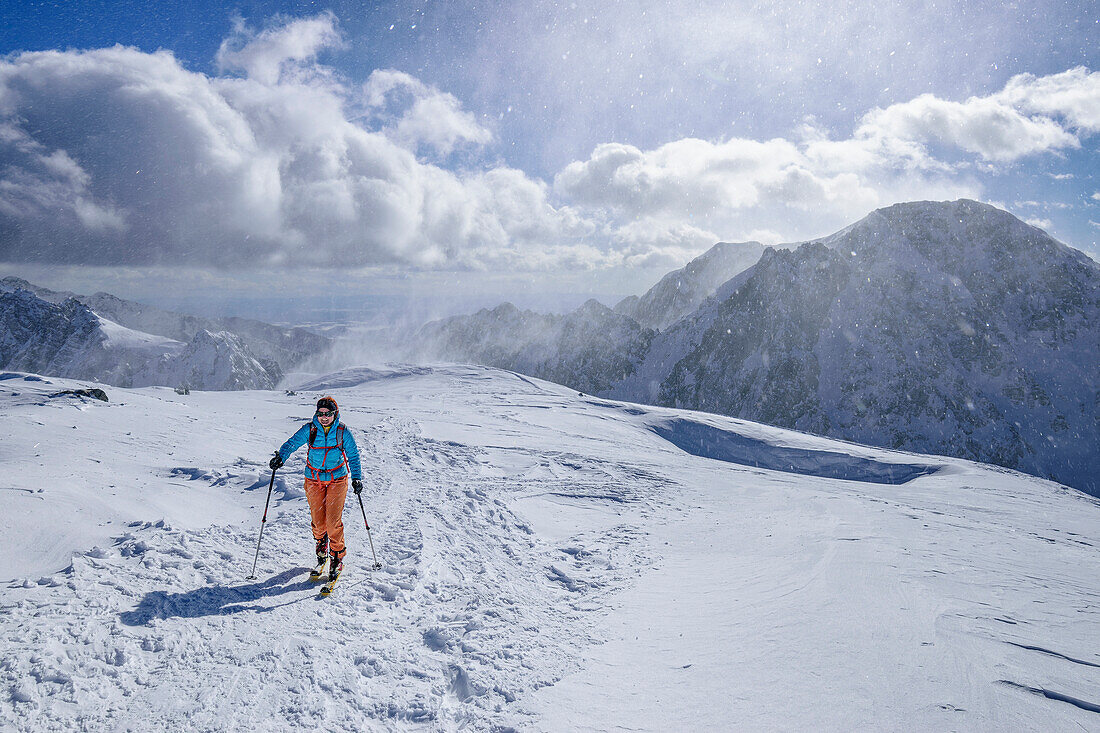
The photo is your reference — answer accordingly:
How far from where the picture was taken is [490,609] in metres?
6.59

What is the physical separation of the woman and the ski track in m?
0.51

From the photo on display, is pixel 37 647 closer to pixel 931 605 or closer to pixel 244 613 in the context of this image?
pixel 244 613

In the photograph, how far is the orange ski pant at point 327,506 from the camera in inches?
281

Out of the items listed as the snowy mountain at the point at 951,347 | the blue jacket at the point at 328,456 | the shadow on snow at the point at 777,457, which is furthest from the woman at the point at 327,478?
the snowy mountain at the point at 951,347

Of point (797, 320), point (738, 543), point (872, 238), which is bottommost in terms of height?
point (738, 543)

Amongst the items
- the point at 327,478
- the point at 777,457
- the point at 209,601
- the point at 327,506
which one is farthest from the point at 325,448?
the point at 777,457

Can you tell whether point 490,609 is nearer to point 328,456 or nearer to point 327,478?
point 327,478

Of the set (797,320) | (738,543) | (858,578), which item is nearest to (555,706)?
(858,578)

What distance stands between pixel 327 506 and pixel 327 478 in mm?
410

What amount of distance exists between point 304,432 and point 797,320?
218537mm

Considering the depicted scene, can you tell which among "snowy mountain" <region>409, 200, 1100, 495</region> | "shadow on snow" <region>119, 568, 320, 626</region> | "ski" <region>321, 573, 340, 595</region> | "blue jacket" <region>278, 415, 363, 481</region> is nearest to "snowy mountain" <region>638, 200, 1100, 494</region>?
"snowy mountain" <region>409, 200, 1100, 495</region>

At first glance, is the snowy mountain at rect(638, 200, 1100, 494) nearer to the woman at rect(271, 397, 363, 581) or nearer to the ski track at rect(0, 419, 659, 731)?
the ski track at rect(0, 419, 659, 731)

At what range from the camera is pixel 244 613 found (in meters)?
5.69

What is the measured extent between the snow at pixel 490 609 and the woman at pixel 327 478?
50 cm
